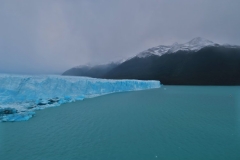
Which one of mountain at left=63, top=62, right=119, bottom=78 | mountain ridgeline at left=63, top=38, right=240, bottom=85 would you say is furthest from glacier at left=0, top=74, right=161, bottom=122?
mountain at left=63, top=62, right=119, bottom=78

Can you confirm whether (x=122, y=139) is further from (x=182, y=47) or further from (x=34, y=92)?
(x=182, y=47)

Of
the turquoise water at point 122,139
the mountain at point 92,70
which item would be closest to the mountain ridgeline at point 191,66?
the mountain at point 92,70

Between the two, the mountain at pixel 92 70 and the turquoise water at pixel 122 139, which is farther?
the mountain at pixel 92 70

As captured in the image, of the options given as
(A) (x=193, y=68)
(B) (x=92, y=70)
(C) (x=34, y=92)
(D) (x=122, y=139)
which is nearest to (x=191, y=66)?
(A) (x=193, y=68)

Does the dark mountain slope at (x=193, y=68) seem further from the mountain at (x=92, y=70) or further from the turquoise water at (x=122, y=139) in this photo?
the turquoise water at (x=122, y=139)

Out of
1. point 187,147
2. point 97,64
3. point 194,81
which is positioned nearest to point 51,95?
point 187,147

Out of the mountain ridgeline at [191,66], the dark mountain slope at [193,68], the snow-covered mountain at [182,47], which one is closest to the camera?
the dark mountain slope at [193,68]

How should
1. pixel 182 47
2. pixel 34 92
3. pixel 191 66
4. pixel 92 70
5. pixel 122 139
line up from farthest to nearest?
pixel 92 70, pixel 182 47, pixel 191 66, pixel 34 92, pixel 122 139
